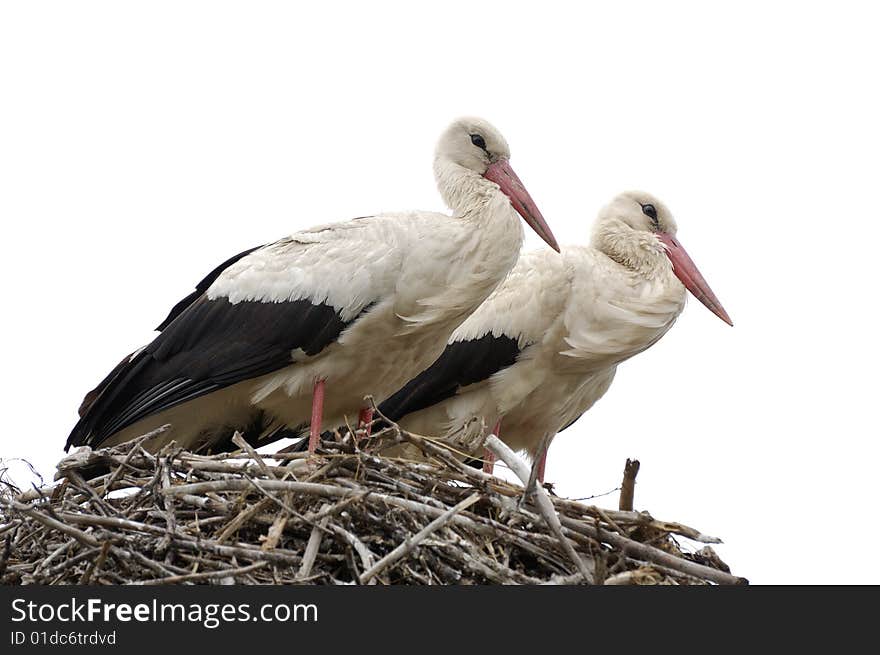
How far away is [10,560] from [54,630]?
2.86 ft

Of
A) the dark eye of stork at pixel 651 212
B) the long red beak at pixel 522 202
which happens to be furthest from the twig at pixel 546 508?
the dark eye of stork at pixel 651 212

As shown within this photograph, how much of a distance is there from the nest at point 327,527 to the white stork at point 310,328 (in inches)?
34.8

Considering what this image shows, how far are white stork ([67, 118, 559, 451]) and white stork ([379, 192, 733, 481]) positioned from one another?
0.92m

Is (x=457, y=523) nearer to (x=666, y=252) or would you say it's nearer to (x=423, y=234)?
(x=423, y=234)

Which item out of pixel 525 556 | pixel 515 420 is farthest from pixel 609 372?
pixel 525 556

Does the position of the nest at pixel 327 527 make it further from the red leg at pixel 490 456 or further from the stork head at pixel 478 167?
the stork head at pixel 478 167

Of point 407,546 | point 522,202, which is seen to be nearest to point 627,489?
point 407,546

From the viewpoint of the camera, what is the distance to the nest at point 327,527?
528cm

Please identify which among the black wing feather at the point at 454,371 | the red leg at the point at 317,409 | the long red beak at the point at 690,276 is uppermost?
the long red beak at the point at 690,276

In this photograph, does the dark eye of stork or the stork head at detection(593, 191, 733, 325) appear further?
the dark eye of stork

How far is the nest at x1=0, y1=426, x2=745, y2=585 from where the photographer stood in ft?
17.3

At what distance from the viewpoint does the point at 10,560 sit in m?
5.75

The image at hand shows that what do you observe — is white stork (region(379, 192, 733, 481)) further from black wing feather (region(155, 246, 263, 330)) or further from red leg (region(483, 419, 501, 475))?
black wing feather (region(155, 246, 263, 330))

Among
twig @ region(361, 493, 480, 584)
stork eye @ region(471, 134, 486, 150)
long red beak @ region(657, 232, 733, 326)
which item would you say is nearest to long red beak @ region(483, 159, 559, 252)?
stork eye @ region(471, 134, 486, 150)
